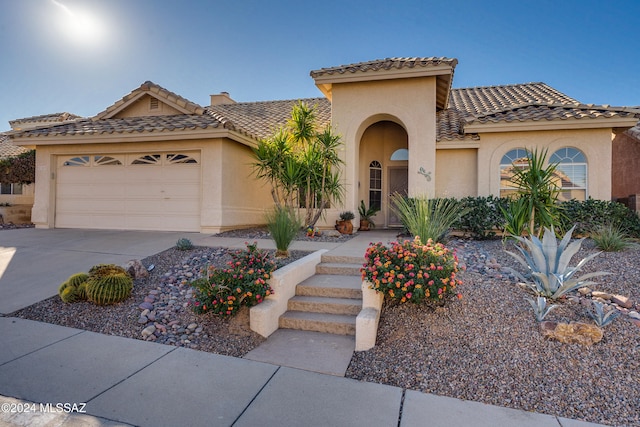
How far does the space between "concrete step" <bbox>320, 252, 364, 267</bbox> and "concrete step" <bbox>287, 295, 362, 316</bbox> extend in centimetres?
130

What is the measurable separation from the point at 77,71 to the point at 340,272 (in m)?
9.33

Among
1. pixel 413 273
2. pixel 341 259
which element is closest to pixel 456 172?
pixel 341 259

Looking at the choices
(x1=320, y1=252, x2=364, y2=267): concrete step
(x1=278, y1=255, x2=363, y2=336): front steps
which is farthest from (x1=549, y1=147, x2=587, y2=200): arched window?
(x1=278, y1=255, x2=363, y2=336): front steps

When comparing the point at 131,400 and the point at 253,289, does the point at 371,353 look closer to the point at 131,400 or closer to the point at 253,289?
the point at 253,289

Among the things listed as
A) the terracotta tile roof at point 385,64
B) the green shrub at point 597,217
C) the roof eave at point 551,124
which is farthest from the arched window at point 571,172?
the terracotta tile roof at point 385,64

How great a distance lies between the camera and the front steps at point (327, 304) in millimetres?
4402

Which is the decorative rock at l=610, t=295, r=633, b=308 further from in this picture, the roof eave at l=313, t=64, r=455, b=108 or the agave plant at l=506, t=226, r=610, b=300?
the roof eave at l=313, t=64, r=455, b=108

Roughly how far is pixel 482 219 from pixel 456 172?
8.45ft

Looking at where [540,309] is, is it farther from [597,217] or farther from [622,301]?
[597,217]

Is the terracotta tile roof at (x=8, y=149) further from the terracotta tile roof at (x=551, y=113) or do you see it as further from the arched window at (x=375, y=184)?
the terracotta tile roof at (x=551, y=113)

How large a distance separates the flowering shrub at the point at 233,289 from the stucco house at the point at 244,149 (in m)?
5.82

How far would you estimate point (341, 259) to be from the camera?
6266 millimetres

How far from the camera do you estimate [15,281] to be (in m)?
6.00

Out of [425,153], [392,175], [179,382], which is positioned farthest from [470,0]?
[179,382]
